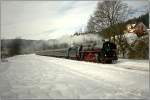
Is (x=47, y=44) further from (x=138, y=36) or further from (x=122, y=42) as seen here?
(x=138, y=36)

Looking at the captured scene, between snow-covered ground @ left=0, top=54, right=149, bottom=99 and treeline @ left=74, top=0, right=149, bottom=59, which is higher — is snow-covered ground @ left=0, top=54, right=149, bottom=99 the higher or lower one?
the lower one

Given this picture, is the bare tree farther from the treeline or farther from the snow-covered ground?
the snow-covered ground

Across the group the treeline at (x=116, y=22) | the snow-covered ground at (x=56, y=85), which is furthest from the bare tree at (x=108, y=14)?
the snow-covered ground at (x=56, y=85)

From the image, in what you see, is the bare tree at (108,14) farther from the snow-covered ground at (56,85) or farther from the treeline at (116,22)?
the snow-covered ground at (56,85)

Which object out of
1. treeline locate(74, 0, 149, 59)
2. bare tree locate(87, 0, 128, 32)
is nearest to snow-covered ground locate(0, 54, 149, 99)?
treeline locate(74, 0, 149, 59)

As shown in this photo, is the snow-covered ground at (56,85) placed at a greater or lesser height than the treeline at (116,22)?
lesser

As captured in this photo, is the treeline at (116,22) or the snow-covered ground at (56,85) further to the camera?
the treeline at (116,22)

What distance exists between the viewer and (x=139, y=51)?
11.3ft

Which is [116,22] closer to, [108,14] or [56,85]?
[108,14]

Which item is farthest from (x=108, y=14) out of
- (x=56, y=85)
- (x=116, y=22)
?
(x=56, y=85)

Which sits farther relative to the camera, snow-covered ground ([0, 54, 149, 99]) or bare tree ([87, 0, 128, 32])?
bare tree ([87, 0, 128, 32])

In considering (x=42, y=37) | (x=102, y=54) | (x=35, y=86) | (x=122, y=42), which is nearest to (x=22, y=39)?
(x=42, y=37)

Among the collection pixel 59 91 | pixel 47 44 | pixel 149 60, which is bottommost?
pixel 59 91

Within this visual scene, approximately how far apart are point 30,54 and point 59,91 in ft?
4.70
